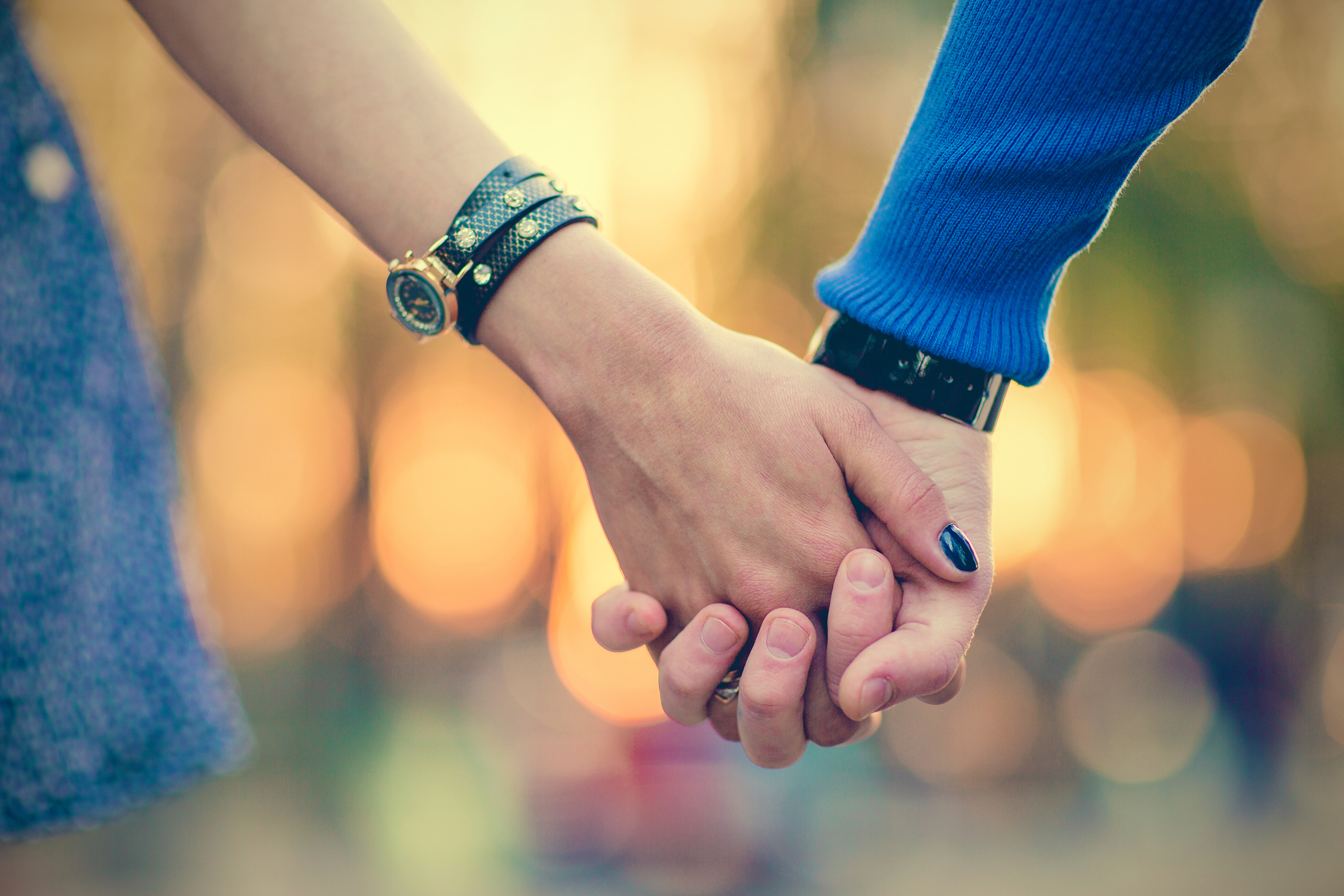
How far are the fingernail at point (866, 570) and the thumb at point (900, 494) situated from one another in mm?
66

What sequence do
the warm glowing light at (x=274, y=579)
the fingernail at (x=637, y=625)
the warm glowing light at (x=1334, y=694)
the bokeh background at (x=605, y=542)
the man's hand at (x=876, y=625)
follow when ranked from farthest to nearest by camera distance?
the warm glowing light at (x=274, y=579) < the warm glowing light at (x=1334, y=694) < the bokeh background at (x=605, y=542) < the fingernail at (x=637, y=625) < the man's hand at (x=876, y=625)

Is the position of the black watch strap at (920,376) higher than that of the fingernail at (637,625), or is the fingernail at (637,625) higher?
the black watch strap at (920,376)

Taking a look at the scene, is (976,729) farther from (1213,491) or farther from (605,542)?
(1213,491)

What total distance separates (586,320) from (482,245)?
23 centimetres

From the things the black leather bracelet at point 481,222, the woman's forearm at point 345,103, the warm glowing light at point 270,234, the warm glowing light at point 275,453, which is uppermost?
the warm glowing light at point 270,234

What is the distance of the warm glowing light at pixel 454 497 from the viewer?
17141mm

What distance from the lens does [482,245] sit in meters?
1.46

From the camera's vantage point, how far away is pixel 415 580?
59.7 feet

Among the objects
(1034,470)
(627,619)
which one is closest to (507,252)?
(627,619)

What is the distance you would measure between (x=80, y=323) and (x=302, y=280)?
16.2m

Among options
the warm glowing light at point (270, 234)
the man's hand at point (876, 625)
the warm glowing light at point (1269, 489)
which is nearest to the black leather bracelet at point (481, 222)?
the man's hand at point (876, 625)

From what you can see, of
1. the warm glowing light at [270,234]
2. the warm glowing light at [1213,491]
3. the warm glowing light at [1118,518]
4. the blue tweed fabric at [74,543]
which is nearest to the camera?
the blue tweed fabric at [74,543]

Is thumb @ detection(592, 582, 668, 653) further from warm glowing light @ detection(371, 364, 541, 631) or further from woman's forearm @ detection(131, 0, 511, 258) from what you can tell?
warm glowing light @ detection(371, 364, 541, 631)

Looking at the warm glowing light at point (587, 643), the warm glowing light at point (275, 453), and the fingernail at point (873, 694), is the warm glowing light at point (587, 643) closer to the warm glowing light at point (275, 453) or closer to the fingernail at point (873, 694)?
the warm glowing light at point (275, 453)
